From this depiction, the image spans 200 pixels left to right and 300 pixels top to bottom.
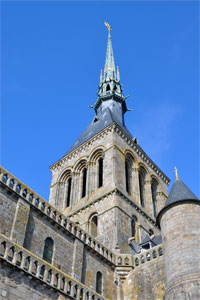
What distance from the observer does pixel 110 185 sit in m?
26.8

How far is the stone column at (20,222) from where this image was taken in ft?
52.6

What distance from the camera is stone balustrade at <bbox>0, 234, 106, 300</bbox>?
44.2 ft

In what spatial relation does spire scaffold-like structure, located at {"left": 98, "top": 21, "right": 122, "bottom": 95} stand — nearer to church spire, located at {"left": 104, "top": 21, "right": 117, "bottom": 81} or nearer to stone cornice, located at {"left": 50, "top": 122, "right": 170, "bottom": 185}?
church spire, located at {"left": 104, "top": 21, "right": 117, "bottom": 81}

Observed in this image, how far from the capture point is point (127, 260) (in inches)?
824

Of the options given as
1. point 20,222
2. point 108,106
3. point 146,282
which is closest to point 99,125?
point 108,106

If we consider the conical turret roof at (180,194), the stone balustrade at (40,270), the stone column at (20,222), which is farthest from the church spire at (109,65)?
the stone balustrade at (40,270)

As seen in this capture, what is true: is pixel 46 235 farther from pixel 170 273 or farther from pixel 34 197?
pixel 170 273

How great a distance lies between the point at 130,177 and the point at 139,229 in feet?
16.0

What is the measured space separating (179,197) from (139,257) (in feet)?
13.7

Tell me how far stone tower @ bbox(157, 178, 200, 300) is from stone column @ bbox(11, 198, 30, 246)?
254 inches

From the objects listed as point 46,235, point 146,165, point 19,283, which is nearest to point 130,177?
point 146,165

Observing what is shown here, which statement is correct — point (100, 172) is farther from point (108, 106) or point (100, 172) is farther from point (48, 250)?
point (48, 250)

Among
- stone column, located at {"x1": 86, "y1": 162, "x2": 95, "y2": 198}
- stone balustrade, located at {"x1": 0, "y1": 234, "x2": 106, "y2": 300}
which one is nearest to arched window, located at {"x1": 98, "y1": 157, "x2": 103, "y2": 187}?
stone column, located at {"x1": 86, "y1": 162, "x2": 95, "y2": 198}

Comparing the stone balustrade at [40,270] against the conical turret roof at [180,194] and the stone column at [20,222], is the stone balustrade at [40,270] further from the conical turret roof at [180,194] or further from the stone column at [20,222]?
the conical turret roof at [180,194]
